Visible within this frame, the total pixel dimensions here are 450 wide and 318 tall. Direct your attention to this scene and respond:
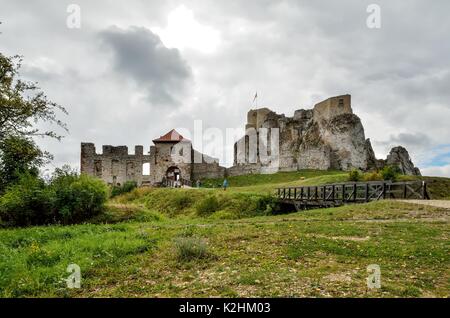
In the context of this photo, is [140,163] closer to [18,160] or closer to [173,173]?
[173,173]

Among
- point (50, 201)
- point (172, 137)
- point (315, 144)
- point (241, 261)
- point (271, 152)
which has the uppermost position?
point (172, 137)

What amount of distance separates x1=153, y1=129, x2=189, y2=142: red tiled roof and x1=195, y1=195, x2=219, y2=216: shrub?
31.7 m

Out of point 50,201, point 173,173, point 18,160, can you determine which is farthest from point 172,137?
point 50,201

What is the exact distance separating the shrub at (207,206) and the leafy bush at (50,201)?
29.0 feet

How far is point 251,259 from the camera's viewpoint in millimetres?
8539

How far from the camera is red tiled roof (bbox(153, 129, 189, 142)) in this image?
58219mm

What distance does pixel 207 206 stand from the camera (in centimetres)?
2748

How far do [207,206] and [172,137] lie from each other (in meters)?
33.4

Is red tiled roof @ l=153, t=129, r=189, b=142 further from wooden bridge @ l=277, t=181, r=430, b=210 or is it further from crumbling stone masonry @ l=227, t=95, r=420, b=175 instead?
wooden bridge @ l=277, t=181, r=430, b=210

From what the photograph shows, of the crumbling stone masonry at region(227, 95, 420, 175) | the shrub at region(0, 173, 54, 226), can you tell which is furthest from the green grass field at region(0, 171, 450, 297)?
the crumbling stone masonry at region(227, 95, 420, 175)
